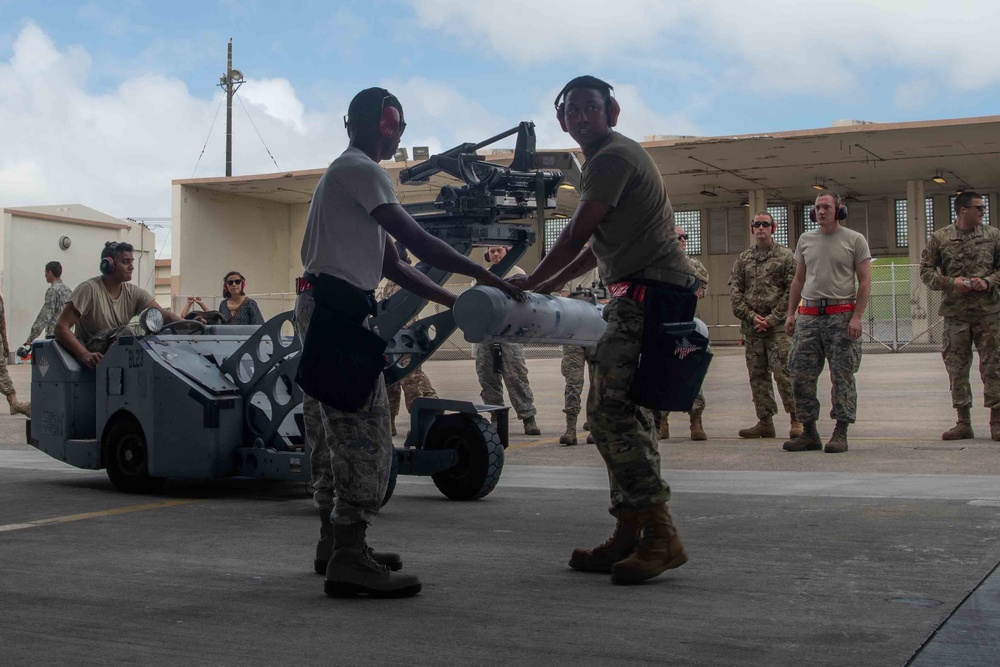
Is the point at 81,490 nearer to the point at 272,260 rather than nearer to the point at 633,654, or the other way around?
the point at 633,654

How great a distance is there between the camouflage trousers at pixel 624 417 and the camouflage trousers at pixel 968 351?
19.1 ft

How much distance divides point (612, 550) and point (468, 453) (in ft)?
7.56

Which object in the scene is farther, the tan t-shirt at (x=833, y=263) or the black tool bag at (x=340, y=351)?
the tan t-shirt at (x=833, y=263)

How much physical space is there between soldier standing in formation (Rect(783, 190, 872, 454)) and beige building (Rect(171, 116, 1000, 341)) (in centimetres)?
1703

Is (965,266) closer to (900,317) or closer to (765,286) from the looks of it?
(765,286)

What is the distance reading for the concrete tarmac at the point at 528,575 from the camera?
339 cm

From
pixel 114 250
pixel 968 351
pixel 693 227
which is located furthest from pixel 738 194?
pixel 114 250

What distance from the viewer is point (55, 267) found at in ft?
44.7

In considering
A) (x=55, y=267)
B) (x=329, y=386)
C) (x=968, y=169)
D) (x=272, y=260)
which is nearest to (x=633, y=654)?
(x=329, y=386)

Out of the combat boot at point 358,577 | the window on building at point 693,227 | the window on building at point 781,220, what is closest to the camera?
the combat boot at point 358,577

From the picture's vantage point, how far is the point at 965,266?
30.9 feet

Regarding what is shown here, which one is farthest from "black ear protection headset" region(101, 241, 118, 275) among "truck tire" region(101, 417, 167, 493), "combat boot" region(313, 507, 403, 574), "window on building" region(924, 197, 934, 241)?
"window on building" region(924, 197, 934, 241)

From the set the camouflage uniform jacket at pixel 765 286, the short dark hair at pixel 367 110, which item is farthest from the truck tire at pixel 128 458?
the camouflage uniform jacket at pixel 765 286

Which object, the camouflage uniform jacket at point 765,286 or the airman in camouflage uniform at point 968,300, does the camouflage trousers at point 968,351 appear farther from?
the camouflage uniform jacket at point 765,286
